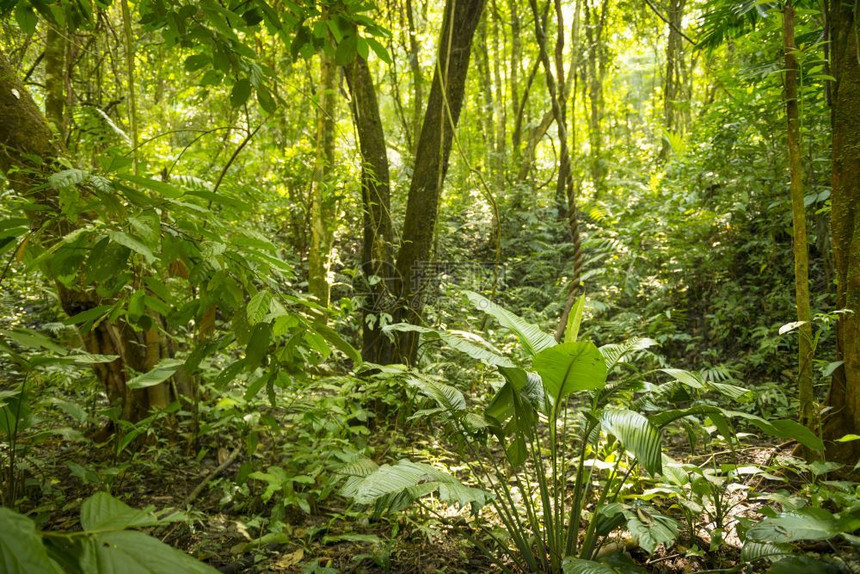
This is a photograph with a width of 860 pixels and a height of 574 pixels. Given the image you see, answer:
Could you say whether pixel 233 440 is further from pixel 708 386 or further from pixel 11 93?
pixel 708 386

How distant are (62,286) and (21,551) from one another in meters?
2.88

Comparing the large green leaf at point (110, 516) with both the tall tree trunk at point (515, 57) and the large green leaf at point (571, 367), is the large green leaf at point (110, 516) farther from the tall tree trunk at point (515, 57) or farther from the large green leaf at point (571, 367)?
the tall tree trunk at point (515, 57)

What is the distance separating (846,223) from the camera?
94.3 inches

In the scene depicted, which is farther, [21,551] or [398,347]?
[398,347]

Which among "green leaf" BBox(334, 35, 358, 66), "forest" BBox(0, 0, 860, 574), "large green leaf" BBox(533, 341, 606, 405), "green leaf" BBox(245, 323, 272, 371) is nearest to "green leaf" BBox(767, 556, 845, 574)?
"forest" BBox(0, 0, 860, 574)

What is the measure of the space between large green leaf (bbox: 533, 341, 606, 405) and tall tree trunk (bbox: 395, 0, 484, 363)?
1.88 meters

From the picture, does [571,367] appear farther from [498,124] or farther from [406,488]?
[498,124]

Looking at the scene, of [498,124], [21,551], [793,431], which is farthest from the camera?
[498,124]


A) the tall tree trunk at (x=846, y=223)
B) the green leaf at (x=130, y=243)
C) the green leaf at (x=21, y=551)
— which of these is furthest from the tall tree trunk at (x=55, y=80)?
the tall tree trunk at (x=846, y=223)

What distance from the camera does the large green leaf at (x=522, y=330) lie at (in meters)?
2.06

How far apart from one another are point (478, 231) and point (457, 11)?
487cm

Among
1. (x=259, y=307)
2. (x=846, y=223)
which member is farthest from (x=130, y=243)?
(x=846, y=223)

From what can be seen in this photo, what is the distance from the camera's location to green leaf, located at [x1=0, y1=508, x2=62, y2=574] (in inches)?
17.7

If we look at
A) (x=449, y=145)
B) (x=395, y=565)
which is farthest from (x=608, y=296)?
(x=395, y=565)
